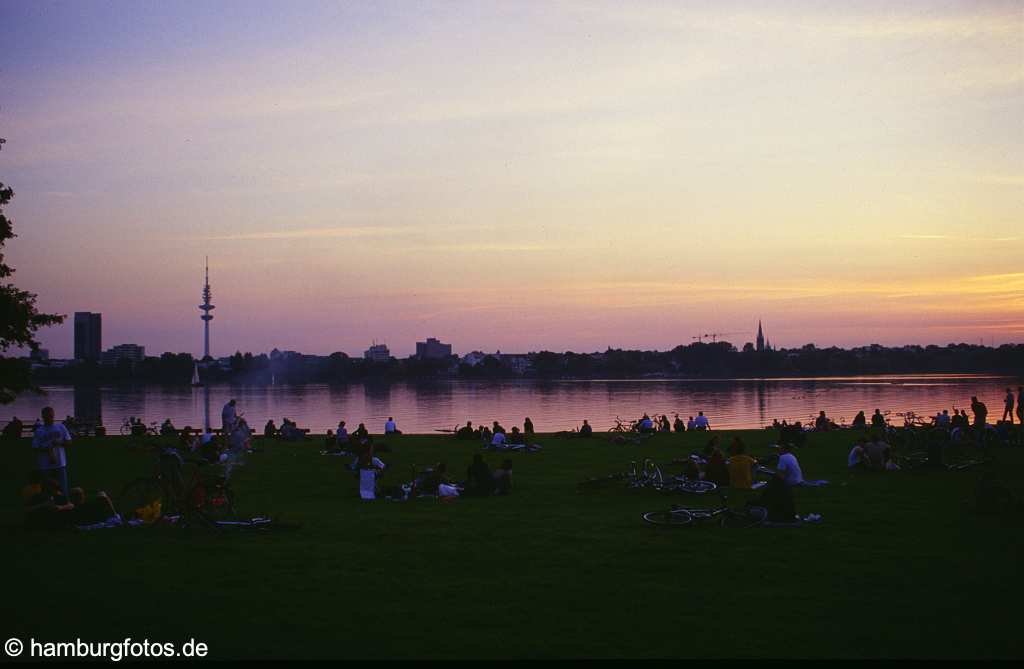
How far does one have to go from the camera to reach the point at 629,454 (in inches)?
1115

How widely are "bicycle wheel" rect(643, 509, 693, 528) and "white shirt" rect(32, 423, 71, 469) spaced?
11.4 meters

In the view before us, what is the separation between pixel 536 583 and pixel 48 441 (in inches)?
430

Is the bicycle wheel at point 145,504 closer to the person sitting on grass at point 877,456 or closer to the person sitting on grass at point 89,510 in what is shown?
the person sitting on grass at point 89,510

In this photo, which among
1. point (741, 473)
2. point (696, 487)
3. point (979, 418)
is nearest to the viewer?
point (696, 487)

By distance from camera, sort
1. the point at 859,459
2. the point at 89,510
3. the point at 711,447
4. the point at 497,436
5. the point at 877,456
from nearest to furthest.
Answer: the point at 89,510 < the point at 877,456 < the point at 859,459 < the point at 711,447 < the point at 497,436

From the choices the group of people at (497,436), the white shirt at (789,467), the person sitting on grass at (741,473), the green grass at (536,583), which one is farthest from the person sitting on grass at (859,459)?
the group of people at (497,436)

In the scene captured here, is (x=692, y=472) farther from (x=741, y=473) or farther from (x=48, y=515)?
(x=48, y=515)

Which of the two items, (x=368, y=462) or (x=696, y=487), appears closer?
(x=696, y=487)

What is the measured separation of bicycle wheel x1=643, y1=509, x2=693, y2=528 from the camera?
14430 mm

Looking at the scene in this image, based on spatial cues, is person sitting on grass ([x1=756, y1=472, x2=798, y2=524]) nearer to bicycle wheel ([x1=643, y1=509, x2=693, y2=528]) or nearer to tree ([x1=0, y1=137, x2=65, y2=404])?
bicycle wheel ([x1=643, y1=509, x2=693, y2=528])

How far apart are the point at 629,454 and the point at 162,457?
16.6 meters

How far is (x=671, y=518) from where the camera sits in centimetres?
1477

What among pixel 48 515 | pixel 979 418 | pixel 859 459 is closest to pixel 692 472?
pixel 859 459

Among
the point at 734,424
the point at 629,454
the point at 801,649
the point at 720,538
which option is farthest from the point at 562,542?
the point at 734,424
